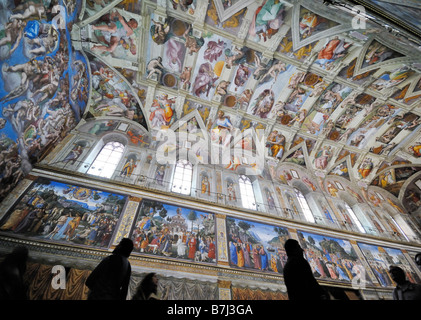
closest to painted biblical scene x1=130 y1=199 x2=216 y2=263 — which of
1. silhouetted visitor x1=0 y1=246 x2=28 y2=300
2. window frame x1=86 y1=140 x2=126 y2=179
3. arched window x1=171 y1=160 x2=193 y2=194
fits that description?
arched window x1=171 y1=160 x2=193 y2=194

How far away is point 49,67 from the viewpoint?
6.80 m

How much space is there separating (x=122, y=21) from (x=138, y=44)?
1121 millimetres

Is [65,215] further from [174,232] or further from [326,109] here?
[326,109]

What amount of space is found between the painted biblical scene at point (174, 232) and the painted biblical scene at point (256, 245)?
95 centimetres

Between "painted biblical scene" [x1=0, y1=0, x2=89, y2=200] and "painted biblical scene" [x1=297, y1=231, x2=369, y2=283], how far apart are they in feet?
41.0

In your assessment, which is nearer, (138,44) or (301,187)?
(138,44)

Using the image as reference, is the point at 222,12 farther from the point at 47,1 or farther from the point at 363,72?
the point at 363,72

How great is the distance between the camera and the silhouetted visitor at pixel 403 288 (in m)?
2.93

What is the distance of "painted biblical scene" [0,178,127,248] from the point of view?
19.0 ft

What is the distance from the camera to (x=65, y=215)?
648 cm

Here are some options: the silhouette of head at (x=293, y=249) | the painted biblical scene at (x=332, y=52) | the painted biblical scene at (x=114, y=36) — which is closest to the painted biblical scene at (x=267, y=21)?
the painted biblical scene at (x=332, y=52)

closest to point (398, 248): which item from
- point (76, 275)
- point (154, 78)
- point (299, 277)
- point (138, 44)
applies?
point (299, 277)

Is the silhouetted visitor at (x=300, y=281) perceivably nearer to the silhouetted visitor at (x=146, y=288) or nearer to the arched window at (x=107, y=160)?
the silhouetted visitor at (x=146, y=288)
